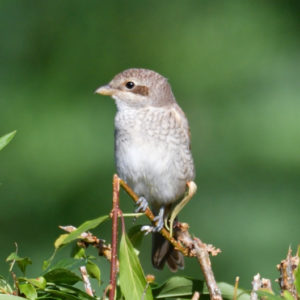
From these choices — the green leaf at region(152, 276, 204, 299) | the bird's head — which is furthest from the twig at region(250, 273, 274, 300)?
the bird's head

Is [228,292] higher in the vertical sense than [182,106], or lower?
higher

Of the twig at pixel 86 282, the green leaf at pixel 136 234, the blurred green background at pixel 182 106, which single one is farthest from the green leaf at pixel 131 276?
the blurred green background at pixel 182 106

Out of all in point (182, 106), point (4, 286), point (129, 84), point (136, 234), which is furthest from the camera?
point (182, 106)

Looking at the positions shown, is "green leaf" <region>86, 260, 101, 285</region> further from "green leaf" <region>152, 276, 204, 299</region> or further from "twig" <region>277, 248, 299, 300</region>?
"twig" <region>277, 248, 299, 300</region>

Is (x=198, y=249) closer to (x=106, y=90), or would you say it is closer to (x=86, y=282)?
(x=86, y=282)

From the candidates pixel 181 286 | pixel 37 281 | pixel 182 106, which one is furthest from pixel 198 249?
pixel 182 106

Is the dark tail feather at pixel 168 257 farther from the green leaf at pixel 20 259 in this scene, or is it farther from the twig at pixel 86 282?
the green leaf at pixel 20 259

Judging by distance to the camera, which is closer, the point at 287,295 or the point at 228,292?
the point at 287,295
